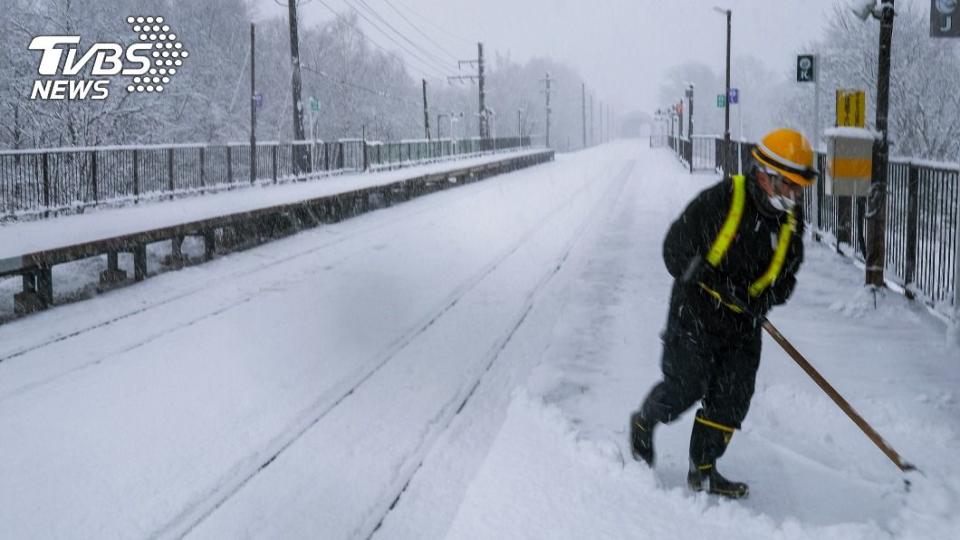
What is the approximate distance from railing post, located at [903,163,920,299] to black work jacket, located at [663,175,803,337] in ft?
18.8

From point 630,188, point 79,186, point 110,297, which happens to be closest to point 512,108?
point 630,188

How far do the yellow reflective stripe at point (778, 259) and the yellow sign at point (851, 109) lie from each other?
21.8ft

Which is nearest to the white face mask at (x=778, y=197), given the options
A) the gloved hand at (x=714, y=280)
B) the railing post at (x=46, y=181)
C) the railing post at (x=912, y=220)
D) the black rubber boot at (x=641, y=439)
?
the gloved hand at (x=714, y=280)

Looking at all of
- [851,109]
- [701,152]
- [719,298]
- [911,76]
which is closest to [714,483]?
[719,298]

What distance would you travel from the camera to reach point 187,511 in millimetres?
4625

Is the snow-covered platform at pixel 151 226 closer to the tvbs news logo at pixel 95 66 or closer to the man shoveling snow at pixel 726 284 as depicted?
the man shoveling snow at pixel 726 284

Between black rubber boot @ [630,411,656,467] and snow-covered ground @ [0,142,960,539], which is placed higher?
black rubber boot @ [630,411,656,467]

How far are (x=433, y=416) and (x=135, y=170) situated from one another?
665 inches

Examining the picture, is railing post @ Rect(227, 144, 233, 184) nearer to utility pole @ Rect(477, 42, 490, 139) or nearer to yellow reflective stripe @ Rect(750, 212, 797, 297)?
yellow reflective stripe @ Rect(750, 212, 797, 297)

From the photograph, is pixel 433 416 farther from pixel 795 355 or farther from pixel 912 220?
pixel 912 220

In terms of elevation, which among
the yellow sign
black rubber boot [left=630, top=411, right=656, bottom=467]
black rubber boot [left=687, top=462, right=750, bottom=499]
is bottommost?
black rubber boot [left=687, top=462, right=750, bottom=499]

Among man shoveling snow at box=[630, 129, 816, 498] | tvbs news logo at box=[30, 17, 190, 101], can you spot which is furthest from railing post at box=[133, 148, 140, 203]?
man shoveling snow at box=[630, 129, 816, 498]

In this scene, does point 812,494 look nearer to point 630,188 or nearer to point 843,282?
point 843,282

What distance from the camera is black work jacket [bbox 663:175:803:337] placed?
13.8 ft
